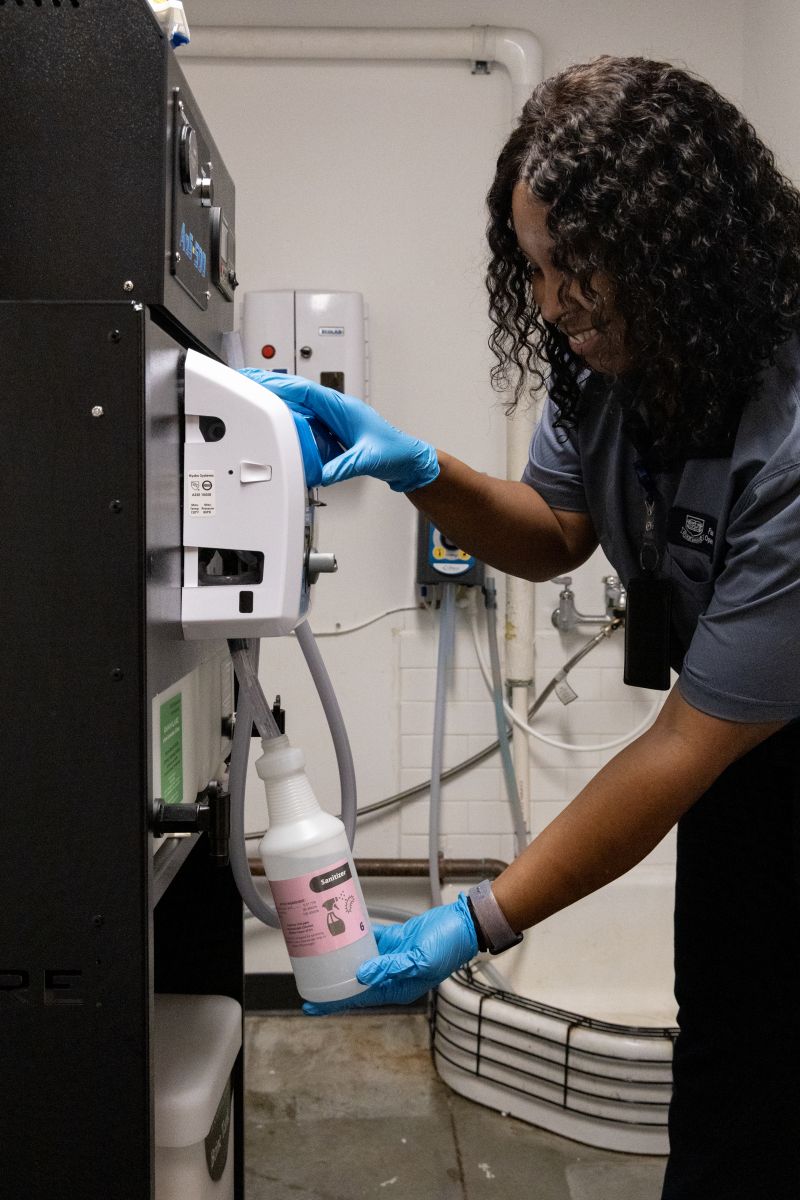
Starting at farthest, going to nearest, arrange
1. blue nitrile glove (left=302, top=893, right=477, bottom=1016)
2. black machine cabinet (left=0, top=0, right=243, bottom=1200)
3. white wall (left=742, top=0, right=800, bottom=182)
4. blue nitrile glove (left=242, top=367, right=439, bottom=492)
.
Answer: white wall (left=742, top=0, right=800, bottom=182) < blue nitrile glove (left=242, top=367, right=439, bottom=492) < blue nitrile glove (left=302, top=893, right=477, bottom=1016) < black machine cabinet (left=0, top=0, right=243, bottom=1200)

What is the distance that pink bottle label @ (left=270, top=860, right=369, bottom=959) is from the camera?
36.0 inches

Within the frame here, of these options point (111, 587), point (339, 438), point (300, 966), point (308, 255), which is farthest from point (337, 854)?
point (308, 255)

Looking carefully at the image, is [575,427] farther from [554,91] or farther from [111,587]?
[111,587]

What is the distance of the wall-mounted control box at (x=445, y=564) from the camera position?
7.45 feet

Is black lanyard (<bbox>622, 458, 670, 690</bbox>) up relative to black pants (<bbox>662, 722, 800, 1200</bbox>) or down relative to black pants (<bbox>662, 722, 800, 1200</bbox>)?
up

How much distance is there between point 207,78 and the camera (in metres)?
2.29

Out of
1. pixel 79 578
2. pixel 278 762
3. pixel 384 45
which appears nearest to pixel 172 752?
pixel 278 762

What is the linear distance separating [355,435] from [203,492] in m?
0.37

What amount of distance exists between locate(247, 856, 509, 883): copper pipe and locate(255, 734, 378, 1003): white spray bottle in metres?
1.43

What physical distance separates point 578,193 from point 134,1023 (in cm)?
82

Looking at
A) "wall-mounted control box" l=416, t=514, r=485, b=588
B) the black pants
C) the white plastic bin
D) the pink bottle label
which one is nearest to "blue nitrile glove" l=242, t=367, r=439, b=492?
the pink bottle label

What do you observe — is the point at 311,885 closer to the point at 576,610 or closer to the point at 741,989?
the point at 741,989

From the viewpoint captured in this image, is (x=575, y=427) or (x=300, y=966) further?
(x=575, y=427)

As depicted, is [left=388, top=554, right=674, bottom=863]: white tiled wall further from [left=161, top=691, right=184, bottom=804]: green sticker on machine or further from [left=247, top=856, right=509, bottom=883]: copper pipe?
[left=161, top=691, right=184, bottom=804]: green sticker on machine
